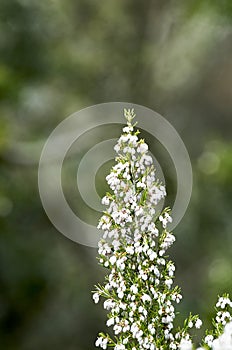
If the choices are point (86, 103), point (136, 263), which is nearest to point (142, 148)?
point (136, 263)

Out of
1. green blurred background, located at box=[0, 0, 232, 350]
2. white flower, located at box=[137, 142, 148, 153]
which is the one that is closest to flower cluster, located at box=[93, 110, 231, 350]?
white flower, located at box=[137, 142, 148, 153]

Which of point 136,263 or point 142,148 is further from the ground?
point 142,148

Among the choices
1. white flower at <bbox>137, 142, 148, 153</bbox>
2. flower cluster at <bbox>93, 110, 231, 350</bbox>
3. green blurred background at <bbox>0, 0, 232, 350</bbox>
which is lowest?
flower cluster at <bbox>93, 110, 231, 350</bbox>

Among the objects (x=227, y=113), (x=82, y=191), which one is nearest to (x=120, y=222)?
(x=82, y=191)

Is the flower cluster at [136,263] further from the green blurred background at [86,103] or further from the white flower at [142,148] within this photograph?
the green blurred background at [86,103]

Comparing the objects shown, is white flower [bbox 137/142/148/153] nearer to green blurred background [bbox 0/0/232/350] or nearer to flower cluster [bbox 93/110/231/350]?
flower cluster [bbox 93/110/231/350]

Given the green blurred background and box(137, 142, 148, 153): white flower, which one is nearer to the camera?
box(137, 142, 148, 153): white flower

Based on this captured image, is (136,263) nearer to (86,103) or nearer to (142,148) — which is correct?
(142,148)
